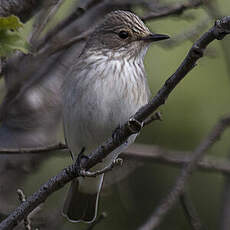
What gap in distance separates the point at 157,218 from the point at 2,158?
65.1 inches

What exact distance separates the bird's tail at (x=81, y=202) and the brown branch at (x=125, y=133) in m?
0.93

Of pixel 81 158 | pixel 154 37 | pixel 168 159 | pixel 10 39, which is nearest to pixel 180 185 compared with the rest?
pixel 168 159

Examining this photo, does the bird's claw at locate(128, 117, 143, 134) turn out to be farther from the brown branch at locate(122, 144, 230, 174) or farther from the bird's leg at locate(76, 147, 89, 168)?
the brown branch at locate(122, 144, 230, 174)

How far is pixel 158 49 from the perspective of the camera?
5.55m

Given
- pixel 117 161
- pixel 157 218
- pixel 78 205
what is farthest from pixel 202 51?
pixel 78 205

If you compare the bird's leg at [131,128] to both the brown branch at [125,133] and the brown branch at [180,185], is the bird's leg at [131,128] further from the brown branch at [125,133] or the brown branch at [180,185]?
the brown branch at [180,185]

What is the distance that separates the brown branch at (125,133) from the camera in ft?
7.78

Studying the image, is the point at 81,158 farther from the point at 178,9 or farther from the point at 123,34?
the point at 178,9

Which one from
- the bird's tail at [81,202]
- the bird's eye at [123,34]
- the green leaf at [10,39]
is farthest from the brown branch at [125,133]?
the bird's eye at [123,34]

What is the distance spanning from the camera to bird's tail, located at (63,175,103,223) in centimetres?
461

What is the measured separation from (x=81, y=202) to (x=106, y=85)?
53.0 inches

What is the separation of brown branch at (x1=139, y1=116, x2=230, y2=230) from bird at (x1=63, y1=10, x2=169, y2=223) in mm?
487

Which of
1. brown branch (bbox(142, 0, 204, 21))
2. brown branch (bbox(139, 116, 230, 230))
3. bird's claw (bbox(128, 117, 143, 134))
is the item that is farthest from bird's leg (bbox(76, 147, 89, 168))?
brown branch (bbox(142, 0, 204, 21))

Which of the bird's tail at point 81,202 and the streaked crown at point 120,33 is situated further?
the bird's tail at point 81,202
